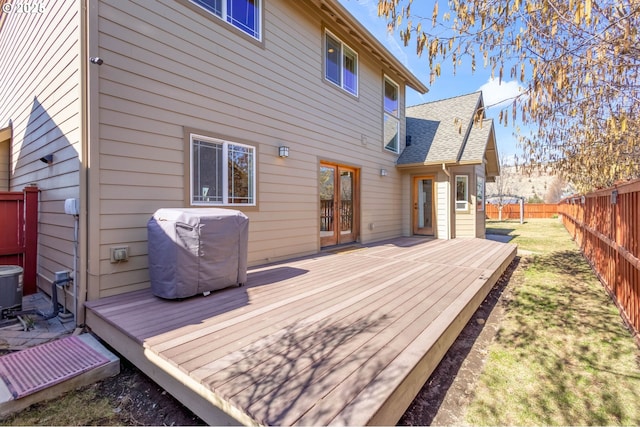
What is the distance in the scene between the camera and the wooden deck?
5.52 ft

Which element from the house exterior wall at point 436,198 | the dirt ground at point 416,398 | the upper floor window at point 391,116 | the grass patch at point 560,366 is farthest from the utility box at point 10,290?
the house exterior wall at point 436,198

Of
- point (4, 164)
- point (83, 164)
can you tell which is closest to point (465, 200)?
point (83, 164)

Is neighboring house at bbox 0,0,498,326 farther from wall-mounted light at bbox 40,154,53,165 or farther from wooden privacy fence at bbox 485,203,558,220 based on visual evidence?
wooden privacy fence at bbox 485,203,558,220

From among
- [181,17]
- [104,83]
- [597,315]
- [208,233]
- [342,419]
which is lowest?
[597,315]

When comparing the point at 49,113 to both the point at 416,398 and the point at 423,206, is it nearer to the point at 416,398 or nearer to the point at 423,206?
the point at 416,398

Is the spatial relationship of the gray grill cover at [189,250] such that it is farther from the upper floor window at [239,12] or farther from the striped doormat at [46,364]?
the upper floor window at [239,12]

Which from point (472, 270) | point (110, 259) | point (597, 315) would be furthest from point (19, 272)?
point (597, 315)

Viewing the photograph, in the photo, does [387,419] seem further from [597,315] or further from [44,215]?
[44,215]

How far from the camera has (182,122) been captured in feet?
13.5

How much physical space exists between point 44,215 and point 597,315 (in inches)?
299

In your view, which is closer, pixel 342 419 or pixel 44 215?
pixel 342 419

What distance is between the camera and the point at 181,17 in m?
4.13

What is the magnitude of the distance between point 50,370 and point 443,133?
33.7 feet

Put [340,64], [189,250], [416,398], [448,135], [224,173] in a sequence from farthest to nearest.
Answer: [448,135] → [340,64] → [224,173] → [189,250] → [416,398]
